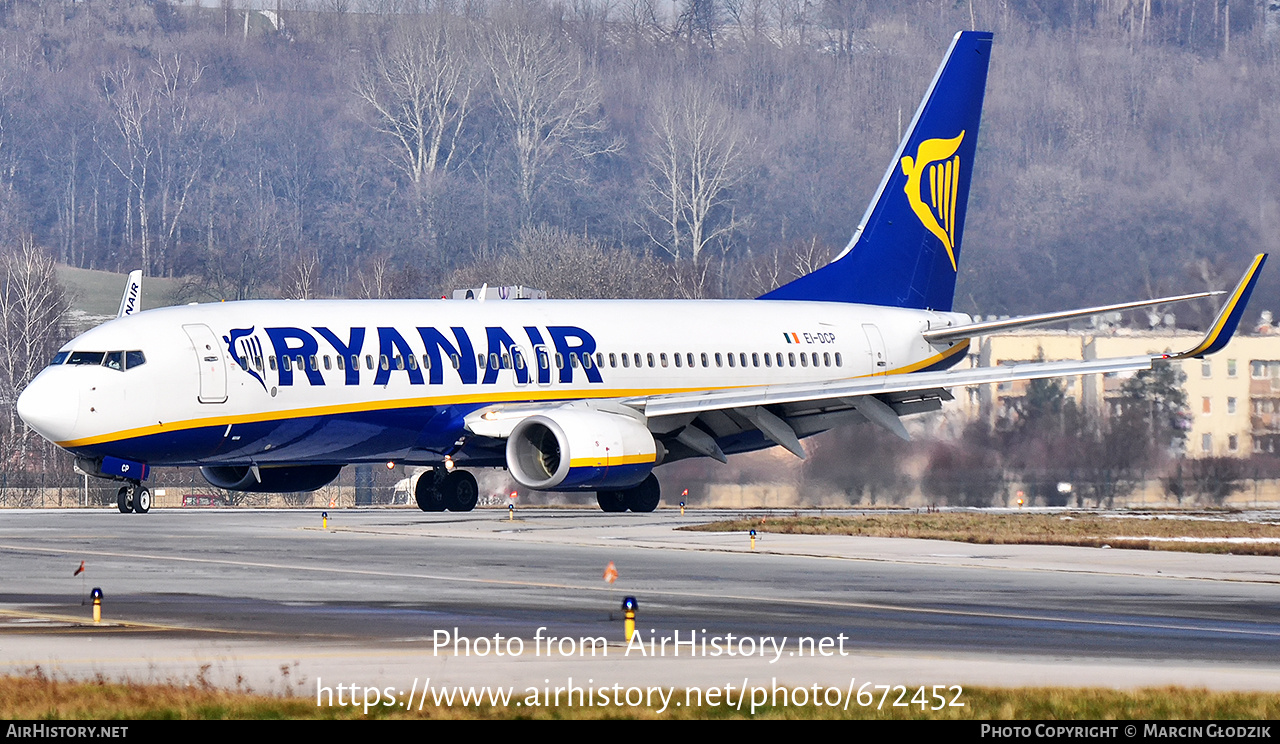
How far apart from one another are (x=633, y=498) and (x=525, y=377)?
4.40m

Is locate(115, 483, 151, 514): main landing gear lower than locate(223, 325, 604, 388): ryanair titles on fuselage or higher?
lower

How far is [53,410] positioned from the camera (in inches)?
1352

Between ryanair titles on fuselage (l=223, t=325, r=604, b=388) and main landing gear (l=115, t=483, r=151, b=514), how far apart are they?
14.4 ft

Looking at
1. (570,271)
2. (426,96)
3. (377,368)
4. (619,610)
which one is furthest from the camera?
(426,96)

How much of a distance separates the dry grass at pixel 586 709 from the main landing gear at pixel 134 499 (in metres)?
25.1

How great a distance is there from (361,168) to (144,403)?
11898 centimetres

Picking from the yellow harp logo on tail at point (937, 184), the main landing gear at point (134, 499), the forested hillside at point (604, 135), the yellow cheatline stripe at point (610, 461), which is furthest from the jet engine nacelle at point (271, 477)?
the forested hillside at point (604, 135)

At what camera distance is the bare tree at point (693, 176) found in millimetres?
119312

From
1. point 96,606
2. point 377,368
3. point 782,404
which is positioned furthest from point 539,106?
point 96,606

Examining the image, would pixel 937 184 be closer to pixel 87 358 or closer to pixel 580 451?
pixel 580 451

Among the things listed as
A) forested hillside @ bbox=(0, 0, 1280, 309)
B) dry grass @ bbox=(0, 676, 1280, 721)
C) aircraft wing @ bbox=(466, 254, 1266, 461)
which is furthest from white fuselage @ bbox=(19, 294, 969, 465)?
forested hillside @ bbox=(0, 0, 1280, 309)

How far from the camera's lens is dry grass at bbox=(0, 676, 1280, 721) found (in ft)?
43.4

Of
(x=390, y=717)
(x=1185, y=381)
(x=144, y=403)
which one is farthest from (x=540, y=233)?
(x=390, y=717)

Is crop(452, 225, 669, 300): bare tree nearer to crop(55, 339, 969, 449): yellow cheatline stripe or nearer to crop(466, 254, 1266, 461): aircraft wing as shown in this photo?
crop(55, 339, 969, 449): yellow cheatline stripe
